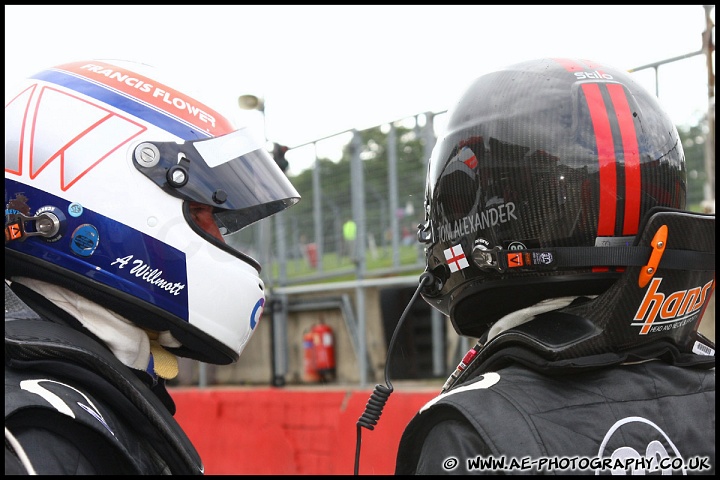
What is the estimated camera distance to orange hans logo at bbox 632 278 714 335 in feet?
5.65

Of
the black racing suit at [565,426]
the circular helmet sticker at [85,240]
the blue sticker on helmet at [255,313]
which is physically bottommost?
the black racing suit at [565,426]

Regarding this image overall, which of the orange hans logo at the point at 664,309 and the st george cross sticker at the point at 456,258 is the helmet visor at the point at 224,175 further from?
the orange hans logo at the point at 664,309

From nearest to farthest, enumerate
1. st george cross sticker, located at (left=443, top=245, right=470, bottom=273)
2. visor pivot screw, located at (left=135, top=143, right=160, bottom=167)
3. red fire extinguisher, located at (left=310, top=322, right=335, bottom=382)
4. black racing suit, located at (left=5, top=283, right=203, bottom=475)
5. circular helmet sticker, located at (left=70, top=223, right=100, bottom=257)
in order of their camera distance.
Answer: black racing suit, located at (left=5, top=283, right=203, bottom=475) < st george cross sticker, located at (left=443, top=245, right=470, bottom=273) < circular helmet sticker, located at (left=70, top=223, right=100, bottom=257) < visor pivot screw, located at (left=135, top=143, right=160, bottom=167) < red fire extinguisher, located at (left=310, top=322, right=335, bottom=382)

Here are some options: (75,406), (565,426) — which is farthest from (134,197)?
(565,426)

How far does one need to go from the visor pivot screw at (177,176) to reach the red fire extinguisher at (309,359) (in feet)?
18.9

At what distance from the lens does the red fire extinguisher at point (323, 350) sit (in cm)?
792

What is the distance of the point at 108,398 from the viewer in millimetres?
1833

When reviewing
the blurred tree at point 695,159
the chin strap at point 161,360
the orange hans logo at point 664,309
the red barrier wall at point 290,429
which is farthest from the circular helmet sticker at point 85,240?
the blurred tree at point 695,159

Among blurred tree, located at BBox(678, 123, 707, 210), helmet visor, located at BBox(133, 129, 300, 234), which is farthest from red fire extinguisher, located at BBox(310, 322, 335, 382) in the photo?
helmet visor, located at BBox(133, 129, 300, 234)

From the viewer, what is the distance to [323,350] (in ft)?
26.1

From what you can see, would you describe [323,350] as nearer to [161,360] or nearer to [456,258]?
[161,360]

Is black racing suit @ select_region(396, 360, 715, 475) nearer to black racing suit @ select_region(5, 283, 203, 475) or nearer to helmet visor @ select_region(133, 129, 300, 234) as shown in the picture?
black racing suit @ select_region(5, 283, 203, 475)

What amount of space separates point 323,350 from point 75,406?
634 cm

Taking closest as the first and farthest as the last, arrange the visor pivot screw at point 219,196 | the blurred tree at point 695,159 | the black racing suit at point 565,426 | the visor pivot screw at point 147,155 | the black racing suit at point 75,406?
1. the black racing suit at point 565,426
2. the black racing suit at point 75,406
3. the visor pivot screw at point 147,155
4. the visor pivot screw at point 219,196
5. the blurred tree at point 695,159
